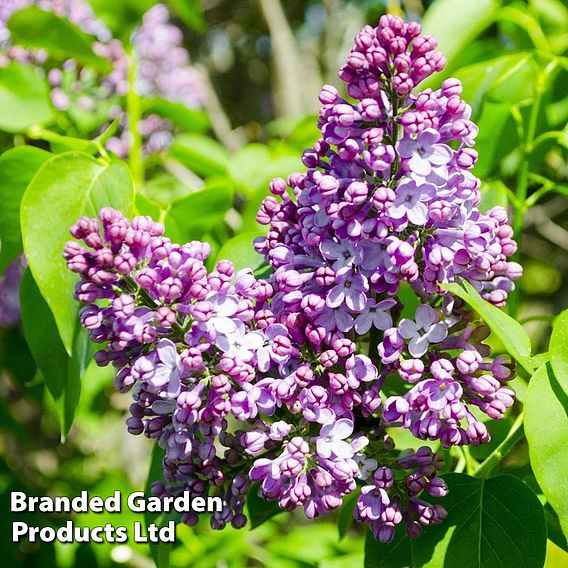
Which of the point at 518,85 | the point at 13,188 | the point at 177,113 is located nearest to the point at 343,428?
the point at 13,188

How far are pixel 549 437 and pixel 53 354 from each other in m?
0.68

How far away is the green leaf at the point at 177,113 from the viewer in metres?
1.87

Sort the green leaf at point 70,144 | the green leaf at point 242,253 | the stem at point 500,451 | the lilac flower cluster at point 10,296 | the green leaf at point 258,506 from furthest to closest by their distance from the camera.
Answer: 1. the lilac flower cluster at point 10,296
2. the green leaf at point 70,144
3. the green leaf at point 258,506
4. the green leaf at point 242,253
5. the stem at point 500,451

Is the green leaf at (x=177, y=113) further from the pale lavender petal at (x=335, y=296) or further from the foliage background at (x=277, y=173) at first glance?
the pale lavender petal at (x=335, y=296)

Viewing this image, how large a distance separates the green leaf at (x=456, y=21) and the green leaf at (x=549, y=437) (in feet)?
2.97

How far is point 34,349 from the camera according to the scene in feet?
3.84

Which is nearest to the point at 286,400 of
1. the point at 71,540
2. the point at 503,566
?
the point at 503,566

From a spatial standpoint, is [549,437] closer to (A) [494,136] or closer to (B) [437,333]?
(B) [437,333]

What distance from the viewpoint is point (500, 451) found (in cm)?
111

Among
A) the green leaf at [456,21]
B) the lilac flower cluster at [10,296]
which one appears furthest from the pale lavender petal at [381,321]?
the lilac flower cluster at [10,296]

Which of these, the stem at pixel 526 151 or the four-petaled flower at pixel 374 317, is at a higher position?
the stem at pixel 526 151

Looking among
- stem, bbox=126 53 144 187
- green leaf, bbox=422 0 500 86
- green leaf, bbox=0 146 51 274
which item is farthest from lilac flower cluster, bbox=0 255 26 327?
green leaf, bbox=422 0 500 86

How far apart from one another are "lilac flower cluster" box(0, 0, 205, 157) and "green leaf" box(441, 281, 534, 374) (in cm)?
119

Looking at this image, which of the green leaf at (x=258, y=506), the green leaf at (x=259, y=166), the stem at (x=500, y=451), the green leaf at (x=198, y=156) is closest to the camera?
the stem at (x=500, y=451)
